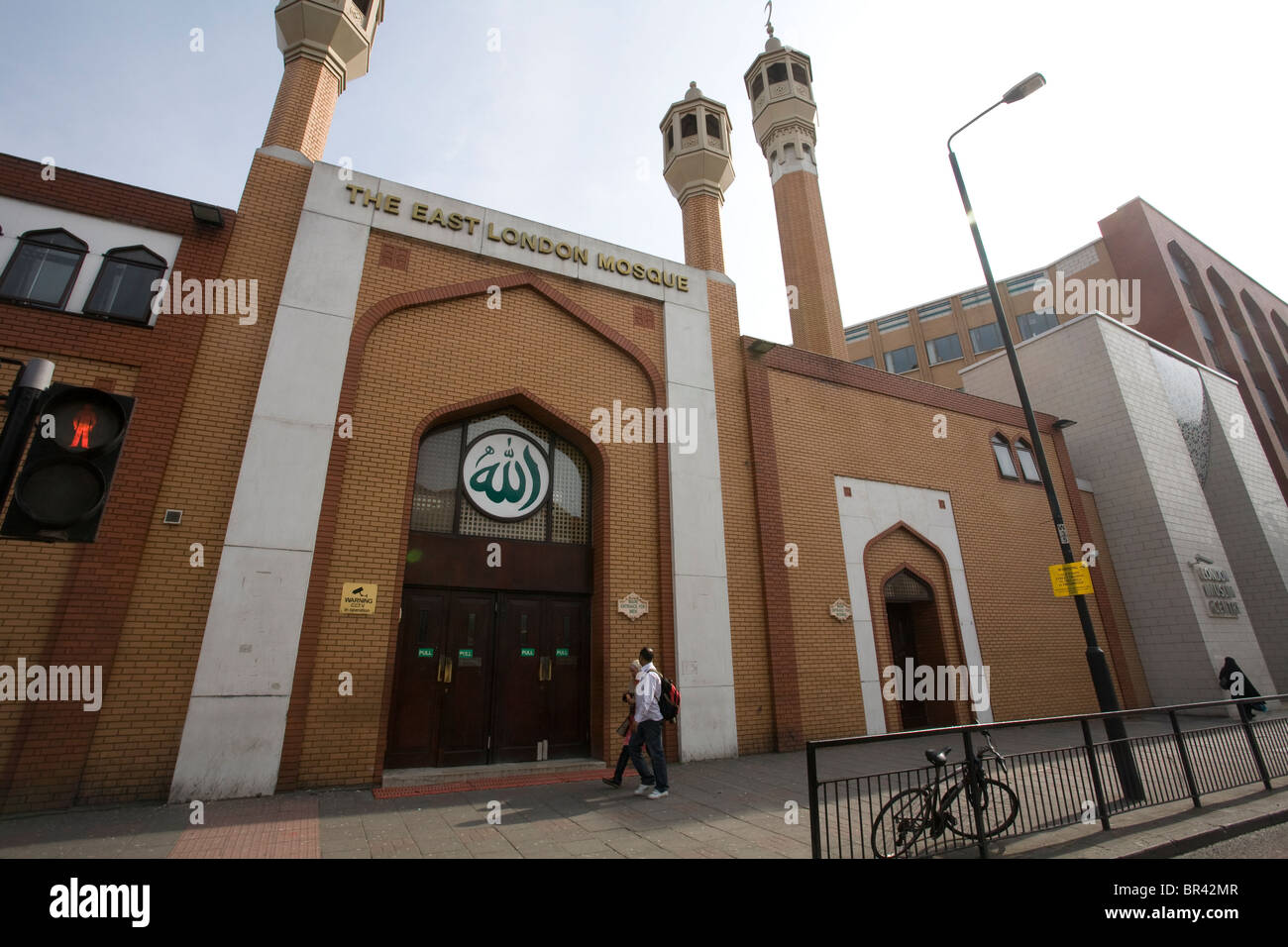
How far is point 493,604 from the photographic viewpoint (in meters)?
9.12

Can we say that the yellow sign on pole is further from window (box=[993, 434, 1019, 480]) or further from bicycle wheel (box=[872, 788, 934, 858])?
window (box=[993, 434, 1019, 480])

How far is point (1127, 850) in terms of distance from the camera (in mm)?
4887

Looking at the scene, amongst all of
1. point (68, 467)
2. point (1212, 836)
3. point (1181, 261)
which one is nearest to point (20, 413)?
point (68, 467)

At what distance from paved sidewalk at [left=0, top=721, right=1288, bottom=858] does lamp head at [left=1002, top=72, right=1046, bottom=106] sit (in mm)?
8722

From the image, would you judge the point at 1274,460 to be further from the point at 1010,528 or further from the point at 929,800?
the point at 929,800

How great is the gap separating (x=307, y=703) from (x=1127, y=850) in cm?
837

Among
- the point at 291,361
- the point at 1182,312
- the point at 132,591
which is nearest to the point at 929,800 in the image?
the point at 132,591

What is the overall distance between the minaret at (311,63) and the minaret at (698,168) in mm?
6878

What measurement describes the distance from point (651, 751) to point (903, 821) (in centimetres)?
297

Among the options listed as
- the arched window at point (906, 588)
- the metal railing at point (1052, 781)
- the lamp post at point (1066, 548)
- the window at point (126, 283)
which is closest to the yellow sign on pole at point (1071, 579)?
the lamp post at point (1066, 548)

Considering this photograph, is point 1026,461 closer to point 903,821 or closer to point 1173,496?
point 1173,496

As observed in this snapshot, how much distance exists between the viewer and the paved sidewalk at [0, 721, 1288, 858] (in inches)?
193

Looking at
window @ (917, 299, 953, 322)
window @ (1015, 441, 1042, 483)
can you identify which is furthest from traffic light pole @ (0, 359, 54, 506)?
window @ (917, 299, 953, 322)

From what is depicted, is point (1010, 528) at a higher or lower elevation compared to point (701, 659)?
higher
